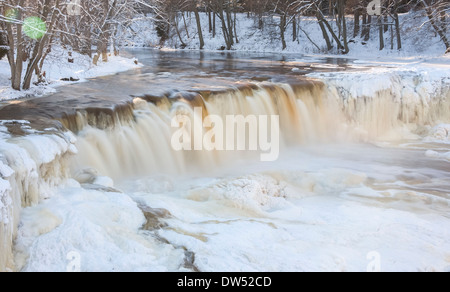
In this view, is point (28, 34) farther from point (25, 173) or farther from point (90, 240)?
point (90, 240)

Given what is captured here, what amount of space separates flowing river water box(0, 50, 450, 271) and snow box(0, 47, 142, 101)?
59cm

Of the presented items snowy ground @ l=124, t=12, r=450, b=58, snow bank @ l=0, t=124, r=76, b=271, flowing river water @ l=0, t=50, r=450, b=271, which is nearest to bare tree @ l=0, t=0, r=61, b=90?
flowing river water @ l=0, t=50, r=450, b=271

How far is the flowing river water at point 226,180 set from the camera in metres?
4.29

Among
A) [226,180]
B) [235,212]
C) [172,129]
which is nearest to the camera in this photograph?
[235,212]

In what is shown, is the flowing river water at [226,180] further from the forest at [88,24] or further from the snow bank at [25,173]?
the forest at [88,24]

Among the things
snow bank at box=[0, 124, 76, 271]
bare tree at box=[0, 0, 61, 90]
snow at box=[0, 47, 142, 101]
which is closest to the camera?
snow bank at box=[0, 124, 76, 271]

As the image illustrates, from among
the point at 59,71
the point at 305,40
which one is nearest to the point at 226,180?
the point at 59,71

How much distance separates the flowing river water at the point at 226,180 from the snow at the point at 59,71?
59cm

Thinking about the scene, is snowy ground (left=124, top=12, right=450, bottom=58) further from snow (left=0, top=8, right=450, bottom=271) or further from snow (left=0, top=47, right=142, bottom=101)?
snow (left=0, top=8, right=450, bottom=271)

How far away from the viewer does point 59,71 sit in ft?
41.3

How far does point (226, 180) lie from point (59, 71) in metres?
7.55

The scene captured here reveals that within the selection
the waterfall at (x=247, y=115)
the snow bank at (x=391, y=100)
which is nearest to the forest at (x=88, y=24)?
the waterfall at (x=247, y=115)

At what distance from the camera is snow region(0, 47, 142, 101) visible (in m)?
9.48
